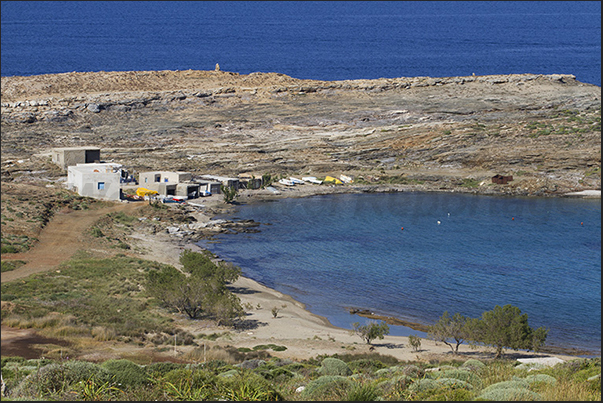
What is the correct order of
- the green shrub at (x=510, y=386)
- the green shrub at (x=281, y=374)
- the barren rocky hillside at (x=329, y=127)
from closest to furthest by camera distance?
the green shrub at (x=510, y=386), the green shrub at (x=281, y=374), the barren rocky hillside at (x=329, y=127)

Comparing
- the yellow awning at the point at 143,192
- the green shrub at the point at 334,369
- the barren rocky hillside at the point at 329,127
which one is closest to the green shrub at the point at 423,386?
the green shrub at the point at 334,369

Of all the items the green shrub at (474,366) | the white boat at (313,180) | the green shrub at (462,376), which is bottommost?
the green shrub at (474,366)

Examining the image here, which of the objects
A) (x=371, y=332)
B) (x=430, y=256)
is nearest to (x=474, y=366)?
(x=371, y=332)

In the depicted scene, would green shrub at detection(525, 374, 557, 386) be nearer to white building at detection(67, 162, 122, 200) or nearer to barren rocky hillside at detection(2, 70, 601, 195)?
white building at detection(67, 162, 122, 200)

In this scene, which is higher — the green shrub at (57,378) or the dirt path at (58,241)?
the dirt path at (58,241)

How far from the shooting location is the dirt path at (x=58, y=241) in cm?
1869

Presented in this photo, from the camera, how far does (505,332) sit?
24.2 meters

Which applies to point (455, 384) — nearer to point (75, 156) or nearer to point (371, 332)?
point (371, 332)

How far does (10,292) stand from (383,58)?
145316 mm

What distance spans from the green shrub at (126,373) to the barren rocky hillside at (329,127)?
1862 inches

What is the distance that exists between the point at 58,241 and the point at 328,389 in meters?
22.6

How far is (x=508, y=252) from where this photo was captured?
45594 millimetres

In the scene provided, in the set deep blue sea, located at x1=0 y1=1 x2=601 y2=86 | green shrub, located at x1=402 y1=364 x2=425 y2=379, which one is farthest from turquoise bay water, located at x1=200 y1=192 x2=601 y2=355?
deep blue sea, located at x1=0 y1=1 x2=601 y2=86

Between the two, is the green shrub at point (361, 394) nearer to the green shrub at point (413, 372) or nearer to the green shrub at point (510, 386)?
the green shrub at point (510, 386)
